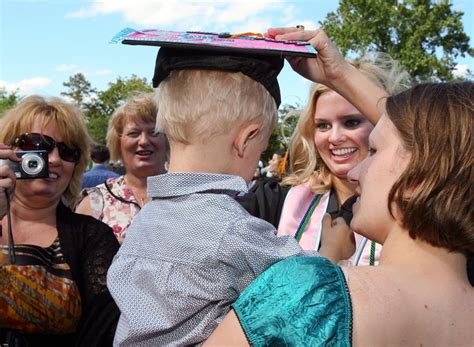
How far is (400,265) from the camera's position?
136cm

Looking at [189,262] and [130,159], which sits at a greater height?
[189,262]

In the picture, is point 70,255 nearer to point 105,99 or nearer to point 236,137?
point 236,137

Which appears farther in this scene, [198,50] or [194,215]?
[198,50]

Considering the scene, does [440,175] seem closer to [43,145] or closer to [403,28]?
[43,145]

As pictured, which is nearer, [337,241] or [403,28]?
[337,241]

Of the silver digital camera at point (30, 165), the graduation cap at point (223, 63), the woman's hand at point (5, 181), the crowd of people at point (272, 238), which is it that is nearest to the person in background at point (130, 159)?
Result: the silver digital camera at point (30, 165)

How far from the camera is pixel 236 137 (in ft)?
5.57

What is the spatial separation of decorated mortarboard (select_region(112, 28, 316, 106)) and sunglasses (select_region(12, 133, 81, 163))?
1.68 metres

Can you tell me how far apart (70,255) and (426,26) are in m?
29.5

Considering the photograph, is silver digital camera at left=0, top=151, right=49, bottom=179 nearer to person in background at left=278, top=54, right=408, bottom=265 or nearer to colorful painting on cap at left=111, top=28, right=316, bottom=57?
person in background at left=278, top=54, right=408, bottom=265

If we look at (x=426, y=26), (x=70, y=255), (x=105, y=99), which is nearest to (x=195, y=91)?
(x=70, y=255)

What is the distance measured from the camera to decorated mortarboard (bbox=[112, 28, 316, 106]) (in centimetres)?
160

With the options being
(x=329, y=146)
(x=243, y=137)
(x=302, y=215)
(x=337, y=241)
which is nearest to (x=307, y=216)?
(x=302, y=215)

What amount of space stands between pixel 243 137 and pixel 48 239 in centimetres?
177
